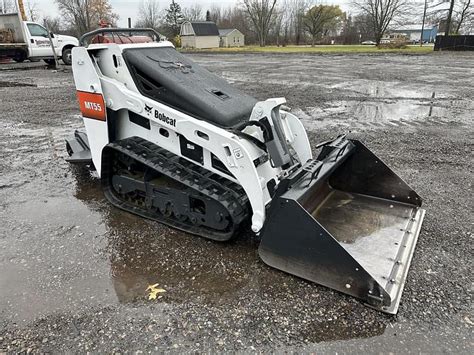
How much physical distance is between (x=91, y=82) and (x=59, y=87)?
36.1ft

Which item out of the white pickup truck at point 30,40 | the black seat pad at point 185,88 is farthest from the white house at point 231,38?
the black seat pad at point 185,88

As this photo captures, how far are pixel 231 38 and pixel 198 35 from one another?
12814 mm

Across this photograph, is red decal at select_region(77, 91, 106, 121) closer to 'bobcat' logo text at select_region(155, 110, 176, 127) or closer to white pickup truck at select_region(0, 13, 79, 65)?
'bobcat' logo text at select_region(155, 110, 176, 127)

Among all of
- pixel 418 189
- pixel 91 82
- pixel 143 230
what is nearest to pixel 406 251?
pixel 418 189

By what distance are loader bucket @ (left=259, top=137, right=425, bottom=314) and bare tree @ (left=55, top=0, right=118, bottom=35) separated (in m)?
58.4

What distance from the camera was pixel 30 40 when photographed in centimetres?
2003

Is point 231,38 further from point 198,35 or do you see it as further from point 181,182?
point 181,182

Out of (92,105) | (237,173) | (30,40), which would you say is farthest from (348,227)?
(30,40)

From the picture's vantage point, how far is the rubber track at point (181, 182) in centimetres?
333

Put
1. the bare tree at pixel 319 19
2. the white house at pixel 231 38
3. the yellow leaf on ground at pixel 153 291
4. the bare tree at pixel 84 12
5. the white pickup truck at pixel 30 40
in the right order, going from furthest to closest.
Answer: the white house at pixel 231 38, the bare tree at pixel 319 19, the bare tree at pixel 84 12, the white pickup truck at pixel 30 40, the yellow leaf on ground at pixel 153 291

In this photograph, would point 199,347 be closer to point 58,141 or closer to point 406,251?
point 406,251

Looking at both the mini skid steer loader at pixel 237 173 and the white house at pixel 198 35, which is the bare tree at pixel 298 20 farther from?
the mini skid steer loader at pixel 237 173

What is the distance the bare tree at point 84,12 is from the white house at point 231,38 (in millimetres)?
18396

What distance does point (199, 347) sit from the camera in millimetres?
2416
